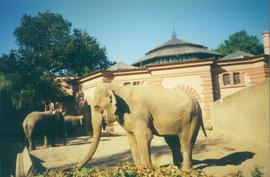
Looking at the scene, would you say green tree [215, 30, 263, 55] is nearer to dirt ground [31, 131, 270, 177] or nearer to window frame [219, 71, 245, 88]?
window frame [219, 71, 245, 88]

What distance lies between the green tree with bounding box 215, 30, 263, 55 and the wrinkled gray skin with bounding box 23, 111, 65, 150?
39072 millimetres

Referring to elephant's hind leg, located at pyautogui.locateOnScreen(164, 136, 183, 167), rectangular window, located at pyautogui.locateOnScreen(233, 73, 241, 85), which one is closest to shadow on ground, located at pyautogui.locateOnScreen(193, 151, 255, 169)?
elephant's hind leg, located at pyautogui.locateOnScreen(164, 136, 183, 167)

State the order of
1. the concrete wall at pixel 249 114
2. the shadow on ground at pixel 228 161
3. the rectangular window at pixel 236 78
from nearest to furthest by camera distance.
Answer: the shadow on ground at pixel 228 161
the concrete wall at pixel 249 114
the rectangular window at pixel 236 78

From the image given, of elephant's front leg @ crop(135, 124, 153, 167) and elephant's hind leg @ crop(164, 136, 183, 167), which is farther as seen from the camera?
elephant's hind leg @ crop(164, 136, 183, 167)

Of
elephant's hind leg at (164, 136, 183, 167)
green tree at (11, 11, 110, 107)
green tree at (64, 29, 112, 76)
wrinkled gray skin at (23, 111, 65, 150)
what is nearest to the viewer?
elephant's hind leg at (164, 136, 183, 167)

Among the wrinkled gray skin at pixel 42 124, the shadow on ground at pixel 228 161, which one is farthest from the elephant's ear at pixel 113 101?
the wrinkled gray skin at pixel 42 124

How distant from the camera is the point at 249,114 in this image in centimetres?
1059

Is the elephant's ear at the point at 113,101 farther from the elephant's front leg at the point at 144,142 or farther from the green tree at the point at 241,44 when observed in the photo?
the green tree at the point at 241,44

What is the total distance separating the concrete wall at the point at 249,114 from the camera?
8.95 m

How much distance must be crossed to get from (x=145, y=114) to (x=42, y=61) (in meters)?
26.5

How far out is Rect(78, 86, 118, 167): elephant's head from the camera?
19.6 ft

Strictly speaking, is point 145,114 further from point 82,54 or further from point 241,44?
point 241,44

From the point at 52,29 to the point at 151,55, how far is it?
519 inches

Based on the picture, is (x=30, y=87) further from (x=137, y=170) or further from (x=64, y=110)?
(x=137, y=170)
